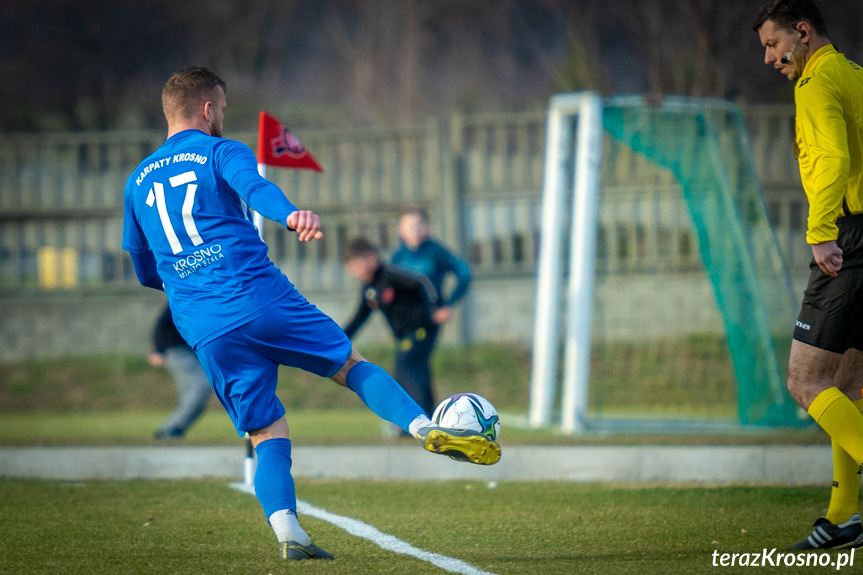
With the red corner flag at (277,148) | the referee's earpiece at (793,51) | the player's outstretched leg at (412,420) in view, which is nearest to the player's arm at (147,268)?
the player's outstretched leg at (412,420)

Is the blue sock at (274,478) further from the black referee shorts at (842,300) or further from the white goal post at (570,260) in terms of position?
the white goal post at (570,260)

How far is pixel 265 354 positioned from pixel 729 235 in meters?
6.52

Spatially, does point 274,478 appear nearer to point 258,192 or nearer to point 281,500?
point 281,500

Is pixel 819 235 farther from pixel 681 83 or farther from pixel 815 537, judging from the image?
pixel 681 83

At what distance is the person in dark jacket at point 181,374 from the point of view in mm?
9727

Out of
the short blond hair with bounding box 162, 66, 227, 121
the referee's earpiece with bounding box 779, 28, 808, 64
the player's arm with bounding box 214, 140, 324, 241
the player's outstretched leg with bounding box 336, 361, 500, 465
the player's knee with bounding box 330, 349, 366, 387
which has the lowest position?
the player's outstretched leg with bounding box 336, 361, 500, 465

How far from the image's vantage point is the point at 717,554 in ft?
14.5

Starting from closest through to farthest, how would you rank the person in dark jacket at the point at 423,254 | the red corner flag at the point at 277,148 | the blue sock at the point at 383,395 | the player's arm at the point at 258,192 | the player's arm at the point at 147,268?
the player's arm at the point at 258,192
the blue sock at the point at 383,395
the player's arm at the point at 147,268
the red corner flag at the point at 277,148
the person in dark jacket at the point at 423,254

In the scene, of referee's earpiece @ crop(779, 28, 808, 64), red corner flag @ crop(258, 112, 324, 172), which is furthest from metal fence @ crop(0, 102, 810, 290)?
referee's earpiece @ crop(779, 28, 808, 64)

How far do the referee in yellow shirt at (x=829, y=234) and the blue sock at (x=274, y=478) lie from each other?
7.44 ft

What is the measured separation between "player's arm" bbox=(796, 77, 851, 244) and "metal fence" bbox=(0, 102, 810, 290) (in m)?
11.9

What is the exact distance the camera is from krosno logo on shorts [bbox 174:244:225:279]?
14.0ft

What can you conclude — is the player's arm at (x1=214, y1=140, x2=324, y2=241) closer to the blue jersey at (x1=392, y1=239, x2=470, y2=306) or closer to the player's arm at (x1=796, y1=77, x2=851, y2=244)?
the player's arm at (x1=796, y1=77, x2=851, y2=244)

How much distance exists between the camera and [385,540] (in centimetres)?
486
